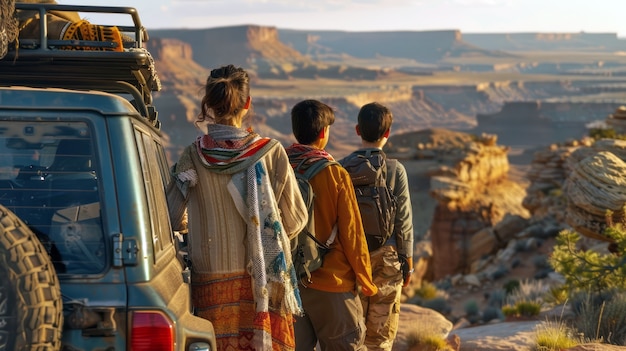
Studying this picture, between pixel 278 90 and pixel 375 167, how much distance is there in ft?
534

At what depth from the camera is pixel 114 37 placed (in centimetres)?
429

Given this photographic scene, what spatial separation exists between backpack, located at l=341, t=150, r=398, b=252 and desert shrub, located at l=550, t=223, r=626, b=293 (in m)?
5.73

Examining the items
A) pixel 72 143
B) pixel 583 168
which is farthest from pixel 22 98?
pixel 583 168

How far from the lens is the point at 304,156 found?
14.5ft

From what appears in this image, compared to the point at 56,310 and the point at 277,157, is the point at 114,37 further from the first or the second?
the point at 56,310

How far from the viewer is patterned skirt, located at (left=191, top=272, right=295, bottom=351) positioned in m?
3.68

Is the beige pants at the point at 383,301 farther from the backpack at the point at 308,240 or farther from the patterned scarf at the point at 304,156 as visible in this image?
the patterned scarf at the point at 304,156

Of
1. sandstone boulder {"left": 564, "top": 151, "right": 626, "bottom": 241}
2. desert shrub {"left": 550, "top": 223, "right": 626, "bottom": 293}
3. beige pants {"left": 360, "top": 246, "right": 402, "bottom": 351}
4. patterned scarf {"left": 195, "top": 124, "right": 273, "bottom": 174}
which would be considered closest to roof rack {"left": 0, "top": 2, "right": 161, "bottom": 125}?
patterned scarf {"left": 195, "top": 124, "right": 273, "bottom": 174}

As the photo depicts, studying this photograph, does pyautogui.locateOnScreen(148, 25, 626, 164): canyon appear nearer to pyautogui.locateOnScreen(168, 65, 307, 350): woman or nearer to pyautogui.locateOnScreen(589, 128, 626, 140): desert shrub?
pyautogui.locateOnScreen(589, 128, 626, 140): desert shrub

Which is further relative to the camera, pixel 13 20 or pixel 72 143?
pixel 13 20

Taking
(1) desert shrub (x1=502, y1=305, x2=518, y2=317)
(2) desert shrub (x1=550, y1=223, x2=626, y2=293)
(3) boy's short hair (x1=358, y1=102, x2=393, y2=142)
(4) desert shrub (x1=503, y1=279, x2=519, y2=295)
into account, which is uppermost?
(3) boy's short hair (x1=358, y1=102, x2=393, y2=142)

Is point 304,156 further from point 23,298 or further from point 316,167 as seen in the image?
point 23,298

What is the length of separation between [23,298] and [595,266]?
879cm

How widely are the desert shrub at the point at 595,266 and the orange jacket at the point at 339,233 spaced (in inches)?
243
